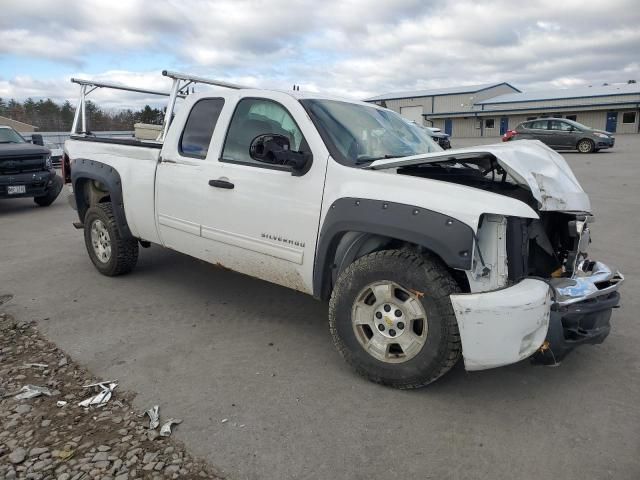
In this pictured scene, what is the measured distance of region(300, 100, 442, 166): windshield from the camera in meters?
3.65

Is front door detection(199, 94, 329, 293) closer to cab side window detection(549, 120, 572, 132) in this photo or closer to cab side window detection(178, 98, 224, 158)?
cab side window detection(178, 98, 224, 158)

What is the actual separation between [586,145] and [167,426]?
78.9 ft

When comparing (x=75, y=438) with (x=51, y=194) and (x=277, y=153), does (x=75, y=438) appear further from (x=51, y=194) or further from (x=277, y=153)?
(x=51, y=194)

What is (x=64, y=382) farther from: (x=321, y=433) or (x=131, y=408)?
(x=321, y=433)

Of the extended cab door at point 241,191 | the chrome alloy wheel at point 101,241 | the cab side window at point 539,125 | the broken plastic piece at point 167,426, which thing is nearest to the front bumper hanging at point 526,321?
the extended cab door at point 241,191

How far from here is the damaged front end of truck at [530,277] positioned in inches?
110

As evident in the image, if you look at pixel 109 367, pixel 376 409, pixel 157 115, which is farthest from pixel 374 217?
pixel 157 115

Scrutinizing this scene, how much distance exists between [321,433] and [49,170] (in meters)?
10.4

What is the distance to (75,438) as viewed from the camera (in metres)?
2.81

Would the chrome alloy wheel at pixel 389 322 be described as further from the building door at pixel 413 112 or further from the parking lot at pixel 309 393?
the building door at pixel 413 112

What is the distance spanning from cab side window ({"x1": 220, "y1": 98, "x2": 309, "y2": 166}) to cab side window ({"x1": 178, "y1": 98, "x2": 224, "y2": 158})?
23cm

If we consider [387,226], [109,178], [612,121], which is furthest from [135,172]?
[612,121]

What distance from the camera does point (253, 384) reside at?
3.38 meters

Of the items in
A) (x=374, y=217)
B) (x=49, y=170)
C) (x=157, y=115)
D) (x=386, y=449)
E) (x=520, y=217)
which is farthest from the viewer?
(x=49, y=170)
